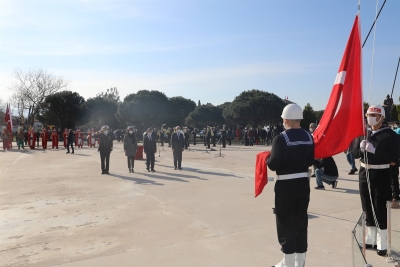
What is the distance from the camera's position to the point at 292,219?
3891 mm

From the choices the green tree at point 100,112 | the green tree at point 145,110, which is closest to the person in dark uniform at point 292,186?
the green tree at point 100,112

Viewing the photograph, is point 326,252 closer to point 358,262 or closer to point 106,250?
point 358,262

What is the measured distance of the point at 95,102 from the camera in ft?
206

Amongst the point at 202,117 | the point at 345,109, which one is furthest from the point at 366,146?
the point at 202,117

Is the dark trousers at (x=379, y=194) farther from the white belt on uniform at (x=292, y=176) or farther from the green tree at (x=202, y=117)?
the green tree at (x=202, y=117)

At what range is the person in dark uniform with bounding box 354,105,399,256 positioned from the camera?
4746 millimetres

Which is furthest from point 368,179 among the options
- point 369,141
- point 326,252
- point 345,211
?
point 345,211

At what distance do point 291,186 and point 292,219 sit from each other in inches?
14.4

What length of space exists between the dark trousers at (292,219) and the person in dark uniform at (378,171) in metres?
1.29

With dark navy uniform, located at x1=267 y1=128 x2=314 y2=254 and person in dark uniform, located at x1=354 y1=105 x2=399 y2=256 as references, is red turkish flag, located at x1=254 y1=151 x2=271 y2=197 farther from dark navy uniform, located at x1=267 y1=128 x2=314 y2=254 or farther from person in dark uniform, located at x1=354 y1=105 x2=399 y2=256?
person in dark uniform, located at x1=354 y1=105 x2=399 y2=256

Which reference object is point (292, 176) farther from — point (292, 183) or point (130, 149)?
point (130, 149)

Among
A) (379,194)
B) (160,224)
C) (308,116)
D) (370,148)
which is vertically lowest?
(160,224)

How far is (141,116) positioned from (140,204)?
5521 centimetres

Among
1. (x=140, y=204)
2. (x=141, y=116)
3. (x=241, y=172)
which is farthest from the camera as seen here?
(x=141, y=116)
